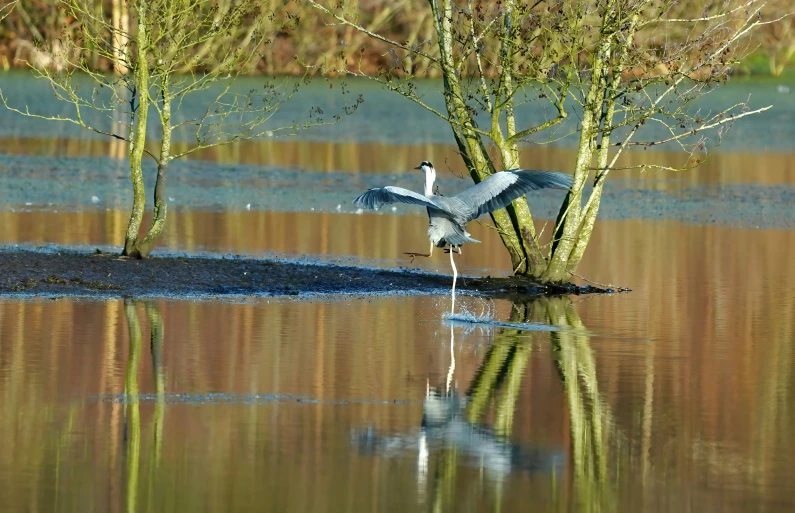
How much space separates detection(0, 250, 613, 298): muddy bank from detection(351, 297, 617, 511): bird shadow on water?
3.40 m

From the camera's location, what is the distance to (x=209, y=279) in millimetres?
15406

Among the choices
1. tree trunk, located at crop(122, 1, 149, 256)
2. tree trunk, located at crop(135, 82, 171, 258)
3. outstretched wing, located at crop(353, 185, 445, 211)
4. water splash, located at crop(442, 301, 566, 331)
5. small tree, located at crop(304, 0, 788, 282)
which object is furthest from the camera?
tree trunk, located at crop(135, 82, 171, 258)

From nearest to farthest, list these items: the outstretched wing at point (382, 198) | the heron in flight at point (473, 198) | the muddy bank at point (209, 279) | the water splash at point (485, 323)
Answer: the outstretched wing at point (382, 198)
the water splash at point (485, 323)
the heron in flight at point (473, 198)
the muddy bank at point (209, 279)

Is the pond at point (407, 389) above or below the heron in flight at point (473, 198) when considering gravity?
below

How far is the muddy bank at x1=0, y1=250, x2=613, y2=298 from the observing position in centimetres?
1462

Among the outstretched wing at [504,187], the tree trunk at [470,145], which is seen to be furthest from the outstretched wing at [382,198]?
the tree trunk at [470,145]

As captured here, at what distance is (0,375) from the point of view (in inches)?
408

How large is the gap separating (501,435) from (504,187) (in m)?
4.96

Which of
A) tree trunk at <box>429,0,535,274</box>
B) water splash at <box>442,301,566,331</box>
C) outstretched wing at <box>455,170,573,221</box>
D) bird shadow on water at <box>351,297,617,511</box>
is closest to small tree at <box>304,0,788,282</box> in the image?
tree trunk at <box>429,0,535,274</box>

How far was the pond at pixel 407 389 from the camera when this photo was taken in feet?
25.8

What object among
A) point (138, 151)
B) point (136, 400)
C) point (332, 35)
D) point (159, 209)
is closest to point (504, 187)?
point (159, 209)

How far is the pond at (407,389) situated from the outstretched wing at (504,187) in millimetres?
1009

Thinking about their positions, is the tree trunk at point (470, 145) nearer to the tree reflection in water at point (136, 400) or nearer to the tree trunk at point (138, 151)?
the tree trunk at point (138, 151)

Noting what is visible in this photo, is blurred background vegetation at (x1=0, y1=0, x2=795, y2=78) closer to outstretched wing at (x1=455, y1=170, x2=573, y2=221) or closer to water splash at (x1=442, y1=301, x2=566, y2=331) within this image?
outstretched wing at (x1=455, y1=170, x2=573, y2=221)
